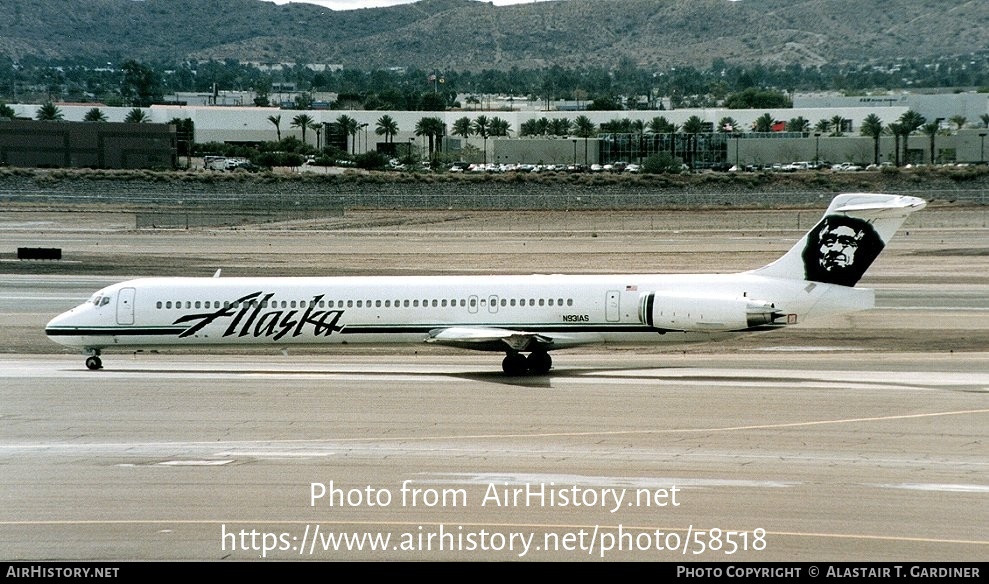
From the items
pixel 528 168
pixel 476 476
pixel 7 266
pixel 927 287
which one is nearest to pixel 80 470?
pixel 476 476

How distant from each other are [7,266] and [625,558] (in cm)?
5257

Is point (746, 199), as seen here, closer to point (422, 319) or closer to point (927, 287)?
point (927, 287)

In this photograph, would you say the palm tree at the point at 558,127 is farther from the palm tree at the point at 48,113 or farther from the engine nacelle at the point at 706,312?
the engine nacelle at the point at 706,312

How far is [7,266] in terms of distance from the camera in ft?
205

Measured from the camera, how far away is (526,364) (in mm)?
34750

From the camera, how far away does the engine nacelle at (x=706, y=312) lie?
106ft

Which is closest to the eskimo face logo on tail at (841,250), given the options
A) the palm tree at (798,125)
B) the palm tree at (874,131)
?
the palm tree at (874,131)

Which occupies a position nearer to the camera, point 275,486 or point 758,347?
point 275,486

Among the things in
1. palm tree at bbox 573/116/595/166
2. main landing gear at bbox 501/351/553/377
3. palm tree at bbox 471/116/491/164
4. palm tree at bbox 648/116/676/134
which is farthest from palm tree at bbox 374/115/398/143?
main landing gear at bbox 501/351/553/377

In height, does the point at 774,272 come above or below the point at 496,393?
above

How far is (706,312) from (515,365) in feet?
18.6

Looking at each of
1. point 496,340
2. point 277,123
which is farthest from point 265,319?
point 277,123

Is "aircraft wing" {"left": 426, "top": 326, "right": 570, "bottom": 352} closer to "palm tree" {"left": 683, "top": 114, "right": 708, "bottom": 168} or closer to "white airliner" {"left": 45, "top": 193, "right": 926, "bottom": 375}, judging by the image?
"white airliner" {"left": 45, "top": 193, "right": 926, "bottom": 375}

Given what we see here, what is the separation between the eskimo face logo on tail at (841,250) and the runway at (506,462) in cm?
285
